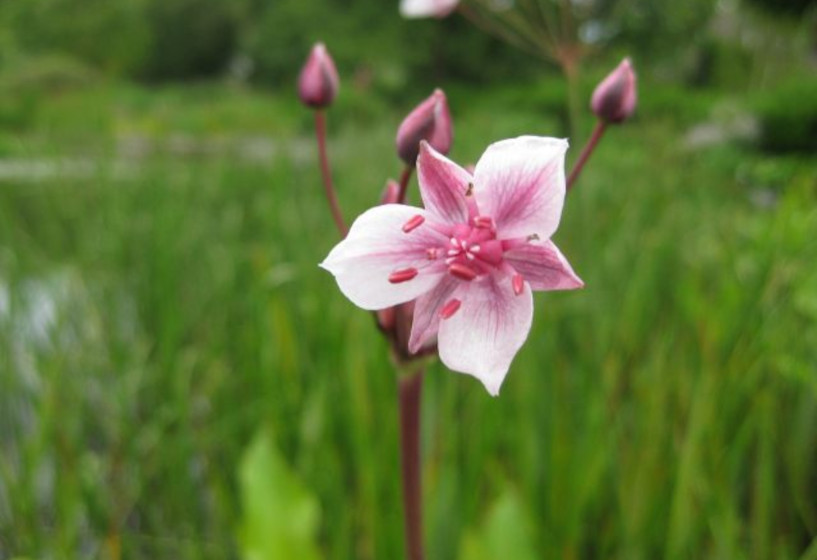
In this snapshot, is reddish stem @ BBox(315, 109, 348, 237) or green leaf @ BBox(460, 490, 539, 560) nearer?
reddish stem @ BBox(315, 109, 348, 237)

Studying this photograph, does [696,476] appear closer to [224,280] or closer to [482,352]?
[482,352]

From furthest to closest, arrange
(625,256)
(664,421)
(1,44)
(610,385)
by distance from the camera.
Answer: (1,44), (625,256), (610,385), (664,421)

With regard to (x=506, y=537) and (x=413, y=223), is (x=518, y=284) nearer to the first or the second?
(x=413, y=223)

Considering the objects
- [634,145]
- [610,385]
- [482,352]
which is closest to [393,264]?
[482,352]

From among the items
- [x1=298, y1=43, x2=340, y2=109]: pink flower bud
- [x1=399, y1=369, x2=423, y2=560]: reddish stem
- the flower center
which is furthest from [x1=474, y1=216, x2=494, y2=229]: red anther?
[x1=298, y1=43, x2=340, y2=109]: pink flower bud

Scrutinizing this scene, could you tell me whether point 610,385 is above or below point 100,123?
below

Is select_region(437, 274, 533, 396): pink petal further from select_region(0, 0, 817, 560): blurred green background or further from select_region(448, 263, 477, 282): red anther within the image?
select_region(0, 0, 817, 560): blurred green background

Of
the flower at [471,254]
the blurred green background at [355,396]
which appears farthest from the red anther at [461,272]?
the blurred green background at [355,396]
